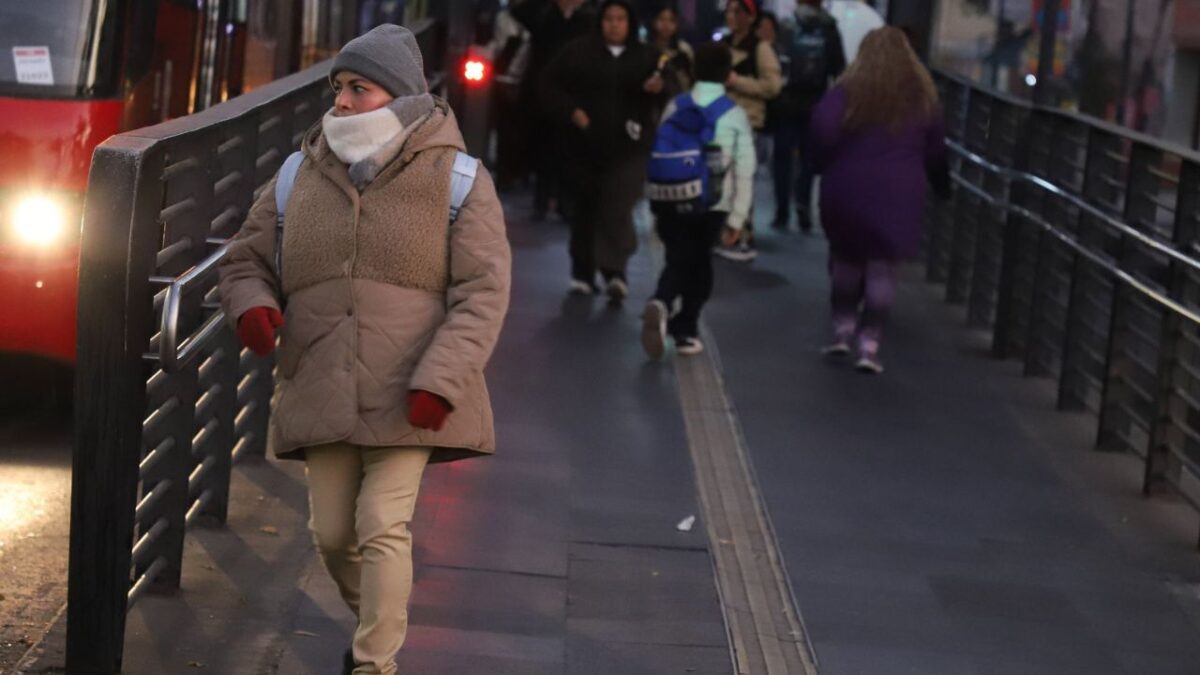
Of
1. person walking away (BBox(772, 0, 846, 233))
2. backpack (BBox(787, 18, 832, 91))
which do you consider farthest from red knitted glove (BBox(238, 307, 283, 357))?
→ backpack (BBox(787, 18, 832, 91))

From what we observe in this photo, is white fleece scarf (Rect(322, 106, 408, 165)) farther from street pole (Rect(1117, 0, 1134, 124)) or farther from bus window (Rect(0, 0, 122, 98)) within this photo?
street pole (Rect(1117, 0, 1134, 124))

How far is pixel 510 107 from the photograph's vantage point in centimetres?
1705

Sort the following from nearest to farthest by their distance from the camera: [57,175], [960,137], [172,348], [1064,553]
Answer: [172,348], [1064,553], [57,175], [960,137]

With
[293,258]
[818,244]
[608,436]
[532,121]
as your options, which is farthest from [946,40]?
[293,258]

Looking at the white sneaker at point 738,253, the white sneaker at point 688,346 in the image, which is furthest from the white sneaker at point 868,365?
the white sneaker at point 738,253

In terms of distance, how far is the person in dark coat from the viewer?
1216 cm

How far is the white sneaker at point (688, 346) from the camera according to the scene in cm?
1091

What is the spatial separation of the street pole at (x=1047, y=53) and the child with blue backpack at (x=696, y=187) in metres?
1.68

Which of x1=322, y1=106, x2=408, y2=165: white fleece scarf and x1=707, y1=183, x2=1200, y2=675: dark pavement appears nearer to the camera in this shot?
x1=322, y1=106, x2=408, y2=165: white fleece scarf

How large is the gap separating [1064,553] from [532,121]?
391 inches

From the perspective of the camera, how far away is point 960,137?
13859 millimetres

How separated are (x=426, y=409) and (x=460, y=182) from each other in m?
0.57

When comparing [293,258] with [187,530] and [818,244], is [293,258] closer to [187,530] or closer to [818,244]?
[187,530]

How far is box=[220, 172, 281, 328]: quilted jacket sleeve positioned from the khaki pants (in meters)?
0.39
